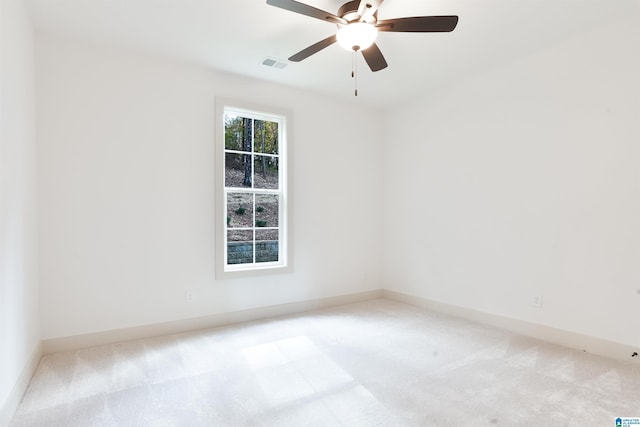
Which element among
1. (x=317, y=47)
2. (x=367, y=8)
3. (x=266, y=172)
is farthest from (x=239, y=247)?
(x=367, y=8)

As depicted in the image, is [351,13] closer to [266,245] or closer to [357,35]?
[357,35]

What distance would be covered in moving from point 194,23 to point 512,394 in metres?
3.70

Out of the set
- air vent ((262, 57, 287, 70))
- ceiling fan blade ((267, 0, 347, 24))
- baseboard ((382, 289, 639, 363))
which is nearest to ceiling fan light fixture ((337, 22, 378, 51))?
ceiling fan blade ((267, 0, 347, 24))

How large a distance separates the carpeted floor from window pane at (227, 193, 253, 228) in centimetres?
123

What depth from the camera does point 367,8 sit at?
2074mm

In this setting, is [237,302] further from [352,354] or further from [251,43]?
[251,43]

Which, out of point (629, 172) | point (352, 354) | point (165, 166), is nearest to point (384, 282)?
point (352, 354)

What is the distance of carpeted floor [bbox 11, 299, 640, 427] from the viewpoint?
196 centimetres

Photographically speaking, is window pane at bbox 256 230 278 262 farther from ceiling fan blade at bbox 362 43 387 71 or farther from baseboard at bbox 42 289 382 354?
ceiling fan blade at bbox 362 43 387 71

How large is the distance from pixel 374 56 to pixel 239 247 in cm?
251

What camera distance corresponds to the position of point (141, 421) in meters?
1.92

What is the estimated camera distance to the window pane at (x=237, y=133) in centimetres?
380

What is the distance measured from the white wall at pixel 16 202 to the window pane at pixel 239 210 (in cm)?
173

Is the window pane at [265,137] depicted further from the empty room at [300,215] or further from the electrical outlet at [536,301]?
the electrical outlet at [536,301]
